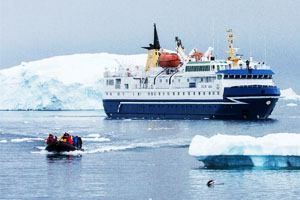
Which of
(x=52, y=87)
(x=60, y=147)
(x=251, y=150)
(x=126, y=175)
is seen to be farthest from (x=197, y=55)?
(x=251, y=150)

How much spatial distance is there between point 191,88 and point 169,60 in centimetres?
602

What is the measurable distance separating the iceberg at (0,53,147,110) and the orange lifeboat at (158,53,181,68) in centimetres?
1606

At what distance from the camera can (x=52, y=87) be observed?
4299 inches

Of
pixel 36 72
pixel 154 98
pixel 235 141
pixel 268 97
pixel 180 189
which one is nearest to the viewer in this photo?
pixel 180 189

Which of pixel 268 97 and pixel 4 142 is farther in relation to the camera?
pixel 268 97

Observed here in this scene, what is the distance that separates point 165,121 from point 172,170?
141 ft

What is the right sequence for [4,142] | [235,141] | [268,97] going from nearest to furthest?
[235,141], [4,142], [268,97]

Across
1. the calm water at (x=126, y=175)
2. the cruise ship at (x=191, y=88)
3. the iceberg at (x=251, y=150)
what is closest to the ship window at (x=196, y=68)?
the cruise ship at (x=191, y=88)

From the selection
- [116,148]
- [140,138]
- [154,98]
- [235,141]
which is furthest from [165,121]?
[235,141]

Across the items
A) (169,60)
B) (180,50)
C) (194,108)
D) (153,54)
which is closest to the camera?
(194,108)

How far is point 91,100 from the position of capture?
371ft

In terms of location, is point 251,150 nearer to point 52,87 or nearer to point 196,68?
point 196,68

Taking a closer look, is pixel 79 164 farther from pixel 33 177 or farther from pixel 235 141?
pixel 235 141

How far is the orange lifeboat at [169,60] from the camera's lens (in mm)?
87125
